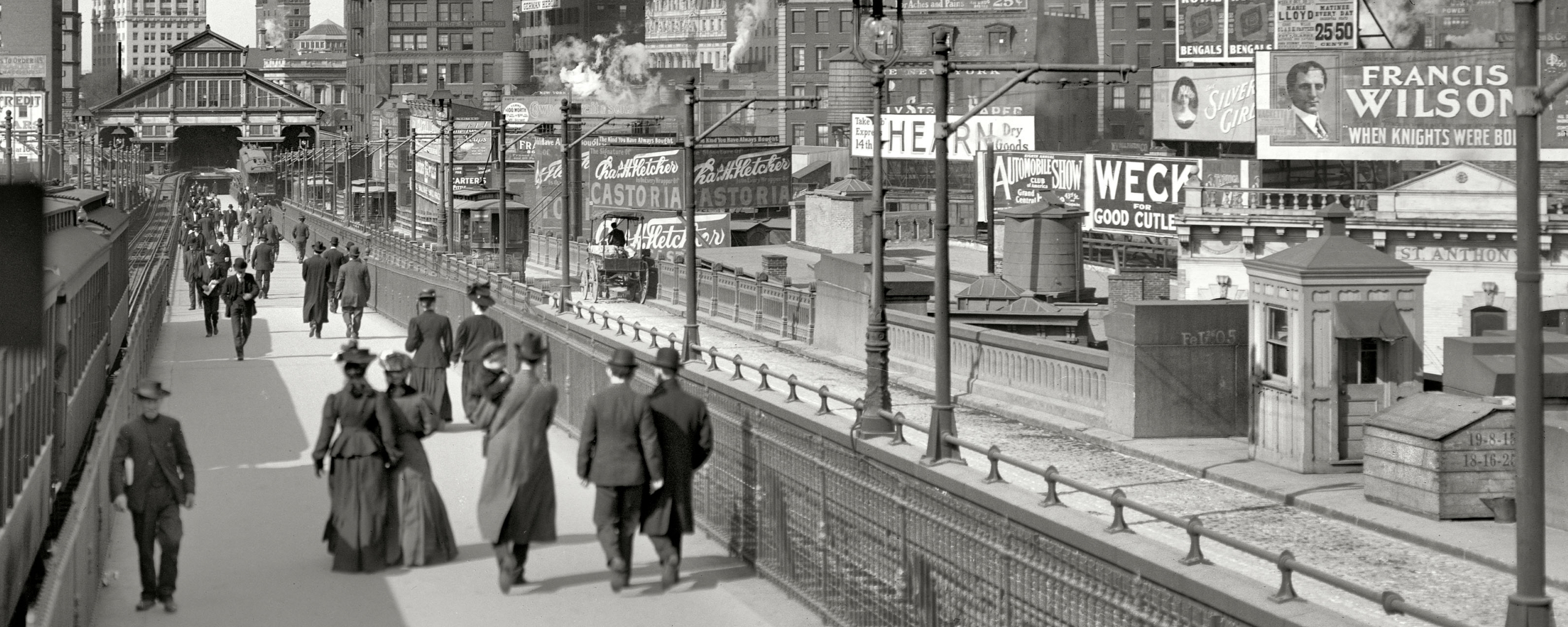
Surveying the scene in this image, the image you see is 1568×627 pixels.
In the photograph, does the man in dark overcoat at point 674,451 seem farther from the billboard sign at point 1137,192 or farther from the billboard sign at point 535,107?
the billboard sign at point 535,107

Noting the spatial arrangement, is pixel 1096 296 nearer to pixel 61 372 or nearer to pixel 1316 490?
pixel 1316 490

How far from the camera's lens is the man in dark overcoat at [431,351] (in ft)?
61.7

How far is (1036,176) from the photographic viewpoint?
71.3m

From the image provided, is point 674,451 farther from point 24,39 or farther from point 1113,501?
point 24,39

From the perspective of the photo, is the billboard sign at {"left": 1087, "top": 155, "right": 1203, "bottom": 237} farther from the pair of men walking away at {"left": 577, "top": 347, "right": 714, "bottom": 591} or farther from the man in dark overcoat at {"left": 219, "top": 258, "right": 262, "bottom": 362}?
the pair of men walking away at {"left": 577, "top": 347, "right": 714, "bottom": 591}

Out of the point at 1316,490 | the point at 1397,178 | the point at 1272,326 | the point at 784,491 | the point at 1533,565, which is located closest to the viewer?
the point at 1533,565

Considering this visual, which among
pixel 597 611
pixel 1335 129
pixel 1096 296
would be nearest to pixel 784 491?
pixel 597 611

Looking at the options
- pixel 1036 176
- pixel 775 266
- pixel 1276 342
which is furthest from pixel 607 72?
pixel 1276 342

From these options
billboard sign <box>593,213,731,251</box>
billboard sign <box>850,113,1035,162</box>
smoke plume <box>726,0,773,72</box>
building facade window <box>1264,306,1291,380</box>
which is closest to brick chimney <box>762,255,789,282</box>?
billboard sign <box>593,213,731,251</box>

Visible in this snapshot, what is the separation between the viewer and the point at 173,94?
502 feet

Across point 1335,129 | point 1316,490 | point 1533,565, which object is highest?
point 1335,129

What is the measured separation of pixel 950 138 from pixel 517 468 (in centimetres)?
8049

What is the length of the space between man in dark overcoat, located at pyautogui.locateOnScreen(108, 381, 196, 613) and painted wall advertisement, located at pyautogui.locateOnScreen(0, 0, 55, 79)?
559ft

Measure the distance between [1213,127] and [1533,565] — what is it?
65289 millimetres
